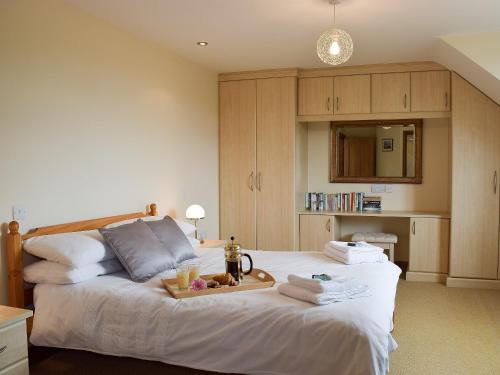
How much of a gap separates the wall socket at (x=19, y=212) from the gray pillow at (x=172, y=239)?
0.84 metres

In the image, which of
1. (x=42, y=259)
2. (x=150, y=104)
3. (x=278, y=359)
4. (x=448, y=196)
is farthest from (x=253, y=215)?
(x=278, y=359)

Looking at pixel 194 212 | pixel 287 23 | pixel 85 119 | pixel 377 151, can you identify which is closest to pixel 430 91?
pixel 377 151

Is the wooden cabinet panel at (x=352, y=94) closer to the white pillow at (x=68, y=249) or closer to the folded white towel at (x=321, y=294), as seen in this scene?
the folded white towel at (x=321, y=294)

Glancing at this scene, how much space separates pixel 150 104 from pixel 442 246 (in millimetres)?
3469

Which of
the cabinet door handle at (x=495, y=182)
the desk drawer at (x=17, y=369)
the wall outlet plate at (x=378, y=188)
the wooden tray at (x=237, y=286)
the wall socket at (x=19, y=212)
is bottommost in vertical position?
the desk drawer at (x=17, y=369)

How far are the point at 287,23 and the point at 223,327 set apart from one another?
100 inches

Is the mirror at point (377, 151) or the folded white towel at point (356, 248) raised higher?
the mirror at point (377, 151)

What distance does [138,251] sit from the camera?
3.07 metres

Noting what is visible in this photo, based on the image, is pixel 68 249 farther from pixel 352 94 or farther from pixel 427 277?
pixel 427 277

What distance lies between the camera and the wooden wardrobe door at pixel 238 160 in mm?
5617

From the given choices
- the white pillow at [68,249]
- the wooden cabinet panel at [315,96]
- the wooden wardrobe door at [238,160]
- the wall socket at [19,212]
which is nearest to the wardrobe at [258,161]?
the wooden wardrobe door at [238,160]

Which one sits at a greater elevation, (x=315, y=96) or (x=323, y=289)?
(x=315, y=96)

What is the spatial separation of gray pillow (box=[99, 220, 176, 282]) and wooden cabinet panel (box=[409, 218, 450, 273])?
10.1 feet

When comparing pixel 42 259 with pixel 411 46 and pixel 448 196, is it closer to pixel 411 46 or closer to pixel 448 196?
pixel 411 46
